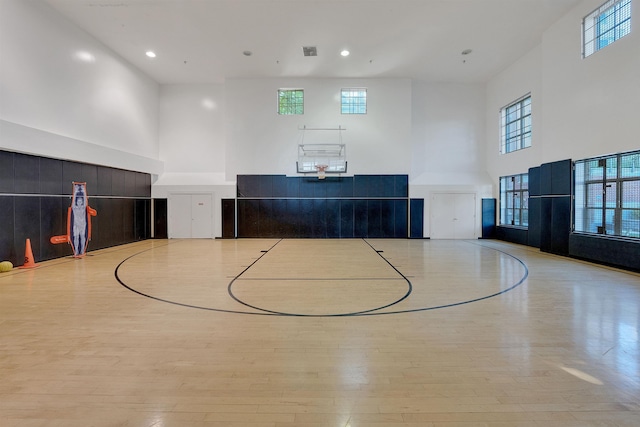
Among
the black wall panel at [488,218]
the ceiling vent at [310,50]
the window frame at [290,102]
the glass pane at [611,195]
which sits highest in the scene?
the ceiling vent at [310,50]

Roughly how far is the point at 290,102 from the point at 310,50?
271cm

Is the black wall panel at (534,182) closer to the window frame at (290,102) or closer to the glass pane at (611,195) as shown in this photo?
the glass pane at (611,195)

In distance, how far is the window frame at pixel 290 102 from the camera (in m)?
12.6

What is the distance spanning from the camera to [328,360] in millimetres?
2770

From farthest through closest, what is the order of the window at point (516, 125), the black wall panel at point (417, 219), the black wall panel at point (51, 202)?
the black wall panel at point (417, 219) < the window at point (516, 125) < the black wall panel at point (51, 202)

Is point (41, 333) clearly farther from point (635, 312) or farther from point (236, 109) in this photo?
point (236, 109)

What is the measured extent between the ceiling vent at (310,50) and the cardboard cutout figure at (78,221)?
292 inches

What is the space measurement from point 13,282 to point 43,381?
4517 millimetres

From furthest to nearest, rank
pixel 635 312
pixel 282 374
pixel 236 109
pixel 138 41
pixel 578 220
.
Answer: pixel 236 109 < pixel 138 41 < pixel 578 220 < pixel 635 312 < pixel 282 374

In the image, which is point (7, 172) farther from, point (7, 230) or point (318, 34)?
point (318, 34)

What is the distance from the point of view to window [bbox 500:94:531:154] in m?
10.6

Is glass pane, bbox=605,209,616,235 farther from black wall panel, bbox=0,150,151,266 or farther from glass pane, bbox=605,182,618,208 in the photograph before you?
black wall panel, bbox=0,150,151,266

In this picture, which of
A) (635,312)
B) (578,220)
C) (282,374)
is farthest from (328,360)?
(578,220)

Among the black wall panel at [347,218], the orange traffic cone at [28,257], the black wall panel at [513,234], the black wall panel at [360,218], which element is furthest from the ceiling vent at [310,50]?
the black wall panel at [513,234]
